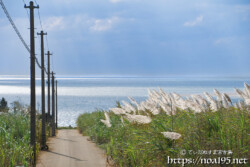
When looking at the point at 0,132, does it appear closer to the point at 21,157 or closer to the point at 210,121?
the point at 21,157

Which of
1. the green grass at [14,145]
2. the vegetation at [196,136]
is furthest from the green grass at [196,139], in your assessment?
the green grass at [14,145]

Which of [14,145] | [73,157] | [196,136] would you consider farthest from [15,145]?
[196,136]

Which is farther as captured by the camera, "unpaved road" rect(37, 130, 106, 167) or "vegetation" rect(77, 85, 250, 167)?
"unpaved road" rect(37, 130, 106, 167)

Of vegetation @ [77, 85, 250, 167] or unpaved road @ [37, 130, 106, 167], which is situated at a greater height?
vegetation @ [77, 85, 250, 167]

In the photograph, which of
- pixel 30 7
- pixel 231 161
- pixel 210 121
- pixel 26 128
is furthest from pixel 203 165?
pixel 26 128

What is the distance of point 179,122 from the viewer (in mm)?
8617

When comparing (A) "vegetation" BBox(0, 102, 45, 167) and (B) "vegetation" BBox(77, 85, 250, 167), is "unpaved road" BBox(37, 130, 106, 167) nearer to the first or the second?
(A) "vegetation" BBox(0, 102, 45, 167)

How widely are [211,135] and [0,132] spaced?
6.17m

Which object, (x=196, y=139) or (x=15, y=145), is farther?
(x=15, y=145)

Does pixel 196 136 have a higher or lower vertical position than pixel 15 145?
higher

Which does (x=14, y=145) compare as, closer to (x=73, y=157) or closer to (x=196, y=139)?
(x=73, y=157)

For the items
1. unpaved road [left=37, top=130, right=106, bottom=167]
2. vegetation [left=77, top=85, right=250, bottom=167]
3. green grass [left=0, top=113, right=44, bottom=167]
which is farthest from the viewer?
unpaved road [left=37, top=130, right=106, bottom=167]

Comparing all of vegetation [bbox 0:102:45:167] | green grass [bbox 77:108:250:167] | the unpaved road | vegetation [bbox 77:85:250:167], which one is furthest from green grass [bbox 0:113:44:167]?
green grass [bbox 77:108:250:167]

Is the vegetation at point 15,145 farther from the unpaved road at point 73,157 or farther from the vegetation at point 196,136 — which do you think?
the vegetation at point 196,136
